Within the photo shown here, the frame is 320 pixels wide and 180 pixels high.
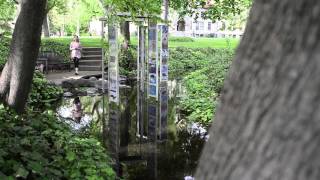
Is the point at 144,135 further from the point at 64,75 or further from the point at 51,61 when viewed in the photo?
the point at 51,61

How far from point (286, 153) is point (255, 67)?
11.4 inches

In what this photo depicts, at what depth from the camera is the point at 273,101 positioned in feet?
4.83

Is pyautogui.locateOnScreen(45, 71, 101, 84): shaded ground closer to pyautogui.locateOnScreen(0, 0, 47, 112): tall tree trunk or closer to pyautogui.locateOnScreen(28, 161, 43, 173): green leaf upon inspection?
pyautogui.locateOnScreen(0, 0, 47, 112): tall tree trunk

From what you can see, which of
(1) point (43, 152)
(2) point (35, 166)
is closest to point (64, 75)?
(1) point (43, 152)

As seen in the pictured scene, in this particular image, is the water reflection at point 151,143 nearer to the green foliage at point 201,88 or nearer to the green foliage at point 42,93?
the green foliage at point 201,88

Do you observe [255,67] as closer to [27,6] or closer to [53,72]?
[27,6]

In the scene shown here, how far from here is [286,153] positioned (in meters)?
1.42

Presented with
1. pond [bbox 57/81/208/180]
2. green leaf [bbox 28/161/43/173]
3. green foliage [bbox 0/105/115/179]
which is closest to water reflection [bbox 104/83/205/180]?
pond [bbox 57/81/208/180]

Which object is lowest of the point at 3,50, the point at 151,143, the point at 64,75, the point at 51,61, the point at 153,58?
A: the point at 151,143

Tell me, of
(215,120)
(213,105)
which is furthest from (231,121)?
(213,105)

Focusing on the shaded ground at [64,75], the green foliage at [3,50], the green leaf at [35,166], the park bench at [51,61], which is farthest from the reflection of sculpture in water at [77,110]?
the green leaf at [35,166]

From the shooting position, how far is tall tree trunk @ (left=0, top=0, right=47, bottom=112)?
6.62 meters

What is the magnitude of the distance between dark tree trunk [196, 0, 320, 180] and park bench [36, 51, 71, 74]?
20.6 m

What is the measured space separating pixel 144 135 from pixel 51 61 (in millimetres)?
12808
